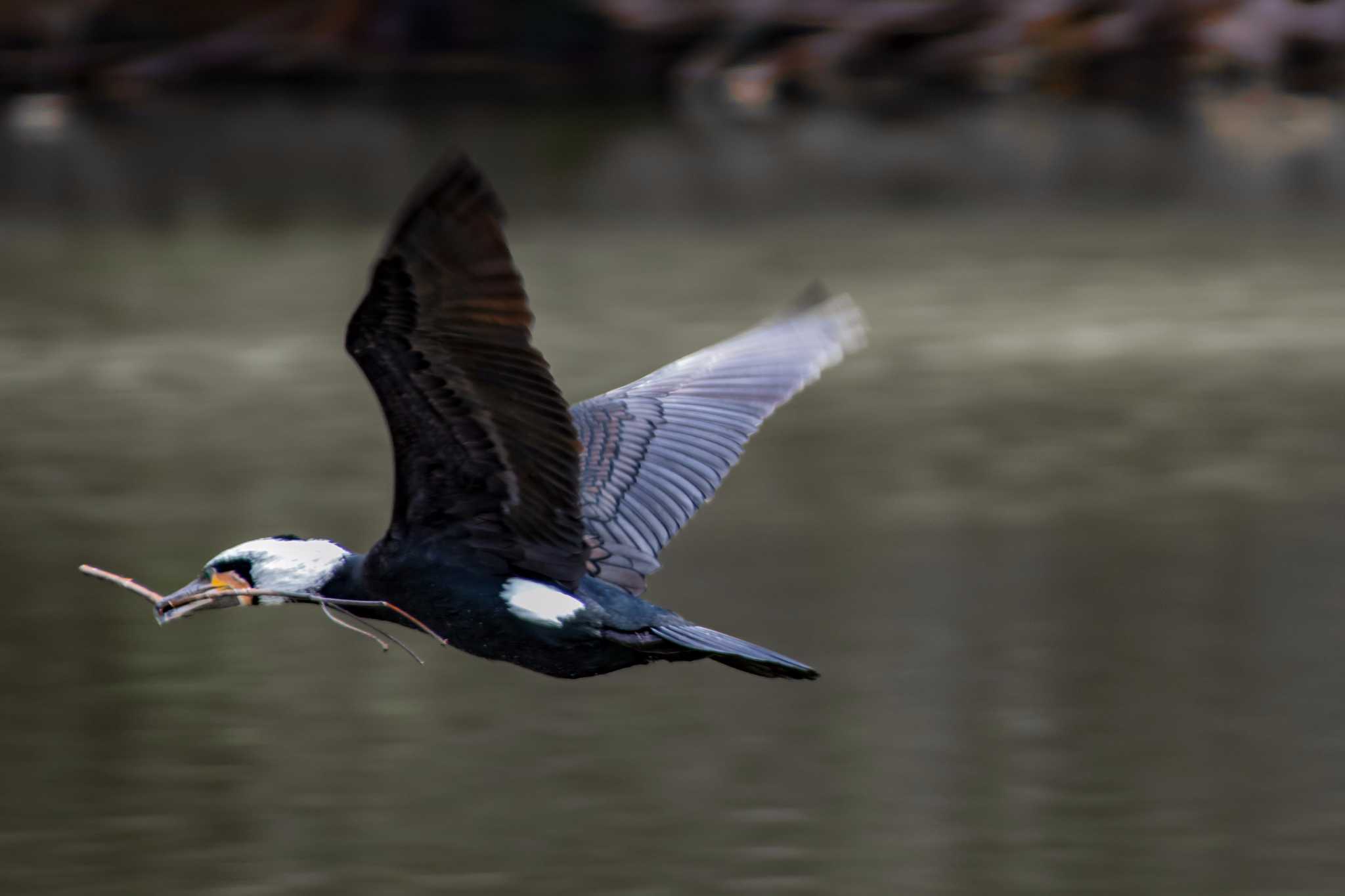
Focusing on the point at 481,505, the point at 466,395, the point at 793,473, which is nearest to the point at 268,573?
the point at 481,505

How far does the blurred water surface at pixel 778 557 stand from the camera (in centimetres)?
459

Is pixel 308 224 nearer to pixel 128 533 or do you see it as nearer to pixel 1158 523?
pixel 128 533

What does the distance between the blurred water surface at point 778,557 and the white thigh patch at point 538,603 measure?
79cm

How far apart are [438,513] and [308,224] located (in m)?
9.57

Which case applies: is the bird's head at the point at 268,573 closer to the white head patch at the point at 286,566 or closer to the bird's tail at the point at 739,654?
the white head patch at the point at 286,566

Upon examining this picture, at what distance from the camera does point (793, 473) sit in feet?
25.9

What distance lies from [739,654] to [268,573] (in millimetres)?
758

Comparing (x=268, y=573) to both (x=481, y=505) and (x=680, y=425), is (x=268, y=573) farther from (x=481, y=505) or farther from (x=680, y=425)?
(x=680, y=425)

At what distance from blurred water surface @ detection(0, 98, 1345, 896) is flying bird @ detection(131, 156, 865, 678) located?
700mm

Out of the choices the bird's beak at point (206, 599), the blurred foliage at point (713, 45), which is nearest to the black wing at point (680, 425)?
the bird's beak at point (206, 599)

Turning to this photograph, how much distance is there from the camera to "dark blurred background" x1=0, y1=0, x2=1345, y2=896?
465cm

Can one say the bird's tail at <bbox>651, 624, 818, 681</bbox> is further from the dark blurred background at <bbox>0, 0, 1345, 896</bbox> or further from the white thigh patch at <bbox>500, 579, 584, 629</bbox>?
the dark blurred background at <bbox>0, 0, 1345, 896</bbox>

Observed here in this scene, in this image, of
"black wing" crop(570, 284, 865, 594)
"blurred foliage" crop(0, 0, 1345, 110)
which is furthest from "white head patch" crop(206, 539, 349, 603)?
"blurred foliage" crop(0, 0, 1345, 110)

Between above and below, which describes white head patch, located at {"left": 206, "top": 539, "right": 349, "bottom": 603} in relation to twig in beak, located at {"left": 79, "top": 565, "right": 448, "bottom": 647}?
above
